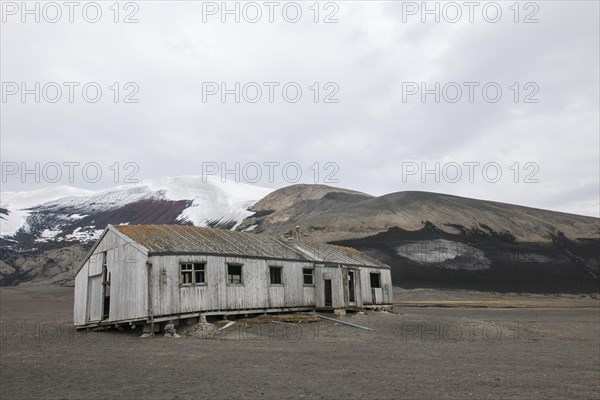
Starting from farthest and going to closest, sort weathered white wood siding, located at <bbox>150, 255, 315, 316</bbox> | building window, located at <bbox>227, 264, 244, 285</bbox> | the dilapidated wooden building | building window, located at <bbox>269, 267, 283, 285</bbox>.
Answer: building window, located at <bbox>269, 267, 283, 285</bbox>
building window, located at <bbox>227, 264, 244, 285</bbox>
the dilapidated wooden building
weathered white wood siding, located at <bbox>150, 255, 315, 316</bbox>

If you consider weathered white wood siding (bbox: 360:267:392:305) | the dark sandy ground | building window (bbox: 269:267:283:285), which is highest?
building window (bbox: 269:267:283:285)

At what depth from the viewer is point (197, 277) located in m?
22.9

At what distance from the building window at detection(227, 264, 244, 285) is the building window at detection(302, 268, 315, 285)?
5.24 metres

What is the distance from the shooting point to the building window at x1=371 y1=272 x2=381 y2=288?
33562 mm

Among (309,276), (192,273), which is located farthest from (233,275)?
(309,276)

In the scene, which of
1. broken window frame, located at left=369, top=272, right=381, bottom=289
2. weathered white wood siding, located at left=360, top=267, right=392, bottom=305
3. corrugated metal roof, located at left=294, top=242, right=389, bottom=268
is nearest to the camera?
corrugated metal roof, located at left=294, top=242, right=389, bottom=268

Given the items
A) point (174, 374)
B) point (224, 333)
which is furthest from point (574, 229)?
point (174, 374)

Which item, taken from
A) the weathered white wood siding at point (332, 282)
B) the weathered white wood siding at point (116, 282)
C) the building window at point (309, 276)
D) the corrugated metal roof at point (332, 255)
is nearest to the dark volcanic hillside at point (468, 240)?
the corrugated metal roof at point (332, 255)

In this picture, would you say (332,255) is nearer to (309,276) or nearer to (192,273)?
(309,276)

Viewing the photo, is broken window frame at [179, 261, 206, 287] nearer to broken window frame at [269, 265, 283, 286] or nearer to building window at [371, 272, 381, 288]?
broken window frame at [269, 265, 283, 286]

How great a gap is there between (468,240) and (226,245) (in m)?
64.6

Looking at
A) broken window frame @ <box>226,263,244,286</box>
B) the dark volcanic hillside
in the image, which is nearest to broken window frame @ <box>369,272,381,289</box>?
broken window frame @ <box>226,263,244,286</box>

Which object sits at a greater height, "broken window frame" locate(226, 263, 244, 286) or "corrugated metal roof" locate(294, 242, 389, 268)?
"corrugated metal roof" locate(294, 242, 389, 268)

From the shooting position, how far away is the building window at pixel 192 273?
72.9ft
